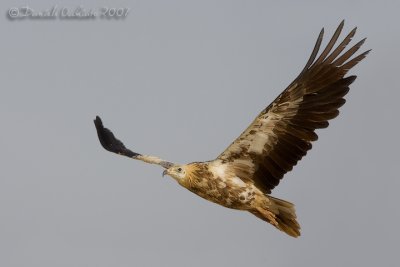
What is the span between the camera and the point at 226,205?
1833 cm

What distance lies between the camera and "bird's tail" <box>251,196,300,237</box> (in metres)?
18.5

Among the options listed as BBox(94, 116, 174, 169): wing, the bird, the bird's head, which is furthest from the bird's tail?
BBox(94, 116, 174, 169): wing

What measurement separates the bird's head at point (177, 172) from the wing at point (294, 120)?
2.62 feet

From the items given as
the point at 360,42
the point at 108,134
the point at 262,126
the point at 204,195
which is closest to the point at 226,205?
the point at 204,195

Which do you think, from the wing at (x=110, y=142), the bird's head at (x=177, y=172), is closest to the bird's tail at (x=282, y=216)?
the bird's head at (x=177, y=172)

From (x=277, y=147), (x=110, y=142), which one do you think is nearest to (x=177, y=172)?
(x=277, y=147)

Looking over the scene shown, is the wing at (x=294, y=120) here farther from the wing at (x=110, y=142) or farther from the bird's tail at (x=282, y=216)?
the wing at (x=110, y=142)

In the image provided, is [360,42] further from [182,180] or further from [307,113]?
[182,180]

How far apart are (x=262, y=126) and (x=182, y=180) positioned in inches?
72.6

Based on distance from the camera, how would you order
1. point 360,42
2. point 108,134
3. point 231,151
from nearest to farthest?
point 360,42 → point 231,151 → point 108,134

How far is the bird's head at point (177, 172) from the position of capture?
18.1 metres

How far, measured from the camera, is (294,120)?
18172 millimetres

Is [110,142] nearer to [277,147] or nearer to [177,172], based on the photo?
[177,172]

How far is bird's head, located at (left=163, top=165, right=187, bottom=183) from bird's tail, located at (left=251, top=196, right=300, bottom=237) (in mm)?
1608
